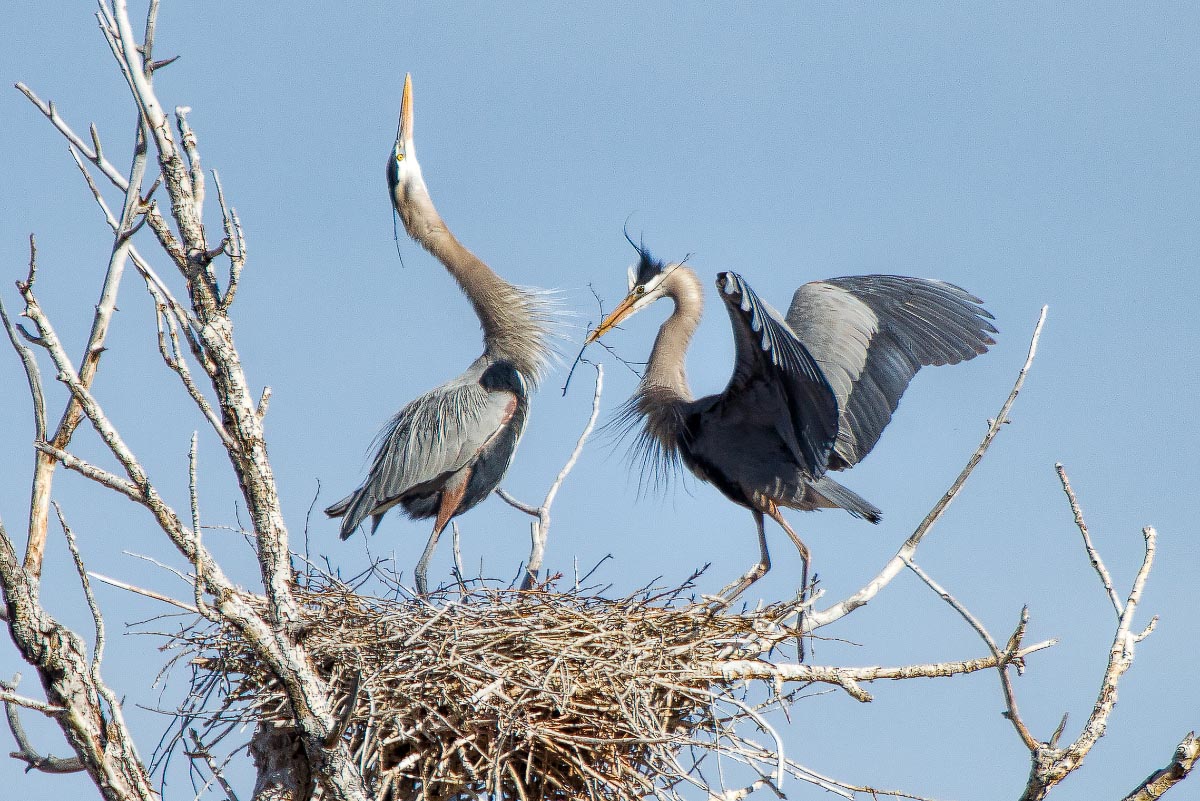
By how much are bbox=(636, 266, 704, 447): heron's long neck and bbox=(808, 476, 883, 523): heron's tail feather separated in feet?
2.85

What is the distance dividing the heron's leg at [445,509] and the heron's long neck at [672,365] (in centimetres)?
111

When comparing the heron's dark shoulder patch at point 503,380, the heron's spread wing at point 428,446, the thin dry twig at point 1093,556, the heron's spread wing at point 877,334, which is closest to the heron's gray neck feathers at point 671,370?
the heron's dark shoulder patch at point 503,380

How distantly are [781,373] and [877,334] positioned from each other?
37.9 inches

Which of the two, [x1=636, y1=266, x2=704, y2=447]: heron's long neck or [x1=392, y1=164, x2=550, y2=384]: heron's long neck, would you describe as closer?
[x1=636, y1=266, x2=704, y2=447]: heron's long neck

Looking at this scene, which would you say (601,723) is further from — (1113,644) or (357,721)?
(1113,644)

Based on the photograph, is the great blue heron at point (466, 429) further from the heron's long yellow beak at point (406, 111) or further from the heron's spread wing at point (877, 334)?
the heron's spread wing at point (877, 334)

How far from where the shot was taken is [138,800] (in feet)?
11.7

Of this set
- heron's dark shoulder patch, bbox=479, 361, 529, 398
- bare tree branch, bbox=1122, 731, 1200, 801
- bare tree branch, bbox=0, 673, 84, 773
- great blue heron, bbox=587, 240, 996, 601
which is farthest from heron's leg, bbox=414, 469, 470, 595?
bare tree branch, bbox=1122, 731, 1200, 801

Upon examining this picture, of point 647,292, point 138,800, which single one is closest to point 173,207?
point 138,800

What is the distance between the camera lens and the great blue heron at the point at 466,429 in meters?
6.99

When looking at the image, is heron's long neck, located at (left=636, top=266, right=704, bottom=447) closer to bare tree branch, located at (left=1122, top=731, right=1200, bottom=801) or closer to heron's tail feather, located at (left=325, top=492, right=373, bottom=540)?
heron's tail feather, located at (left=325, top=492, right=373, bottom=540)

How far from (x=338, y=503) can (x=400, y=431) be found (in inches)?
21.9

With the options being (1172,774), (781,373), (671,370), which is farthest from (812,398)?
(1172,774)

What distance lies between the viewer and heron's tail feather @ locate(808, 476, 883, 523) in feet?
21.1
